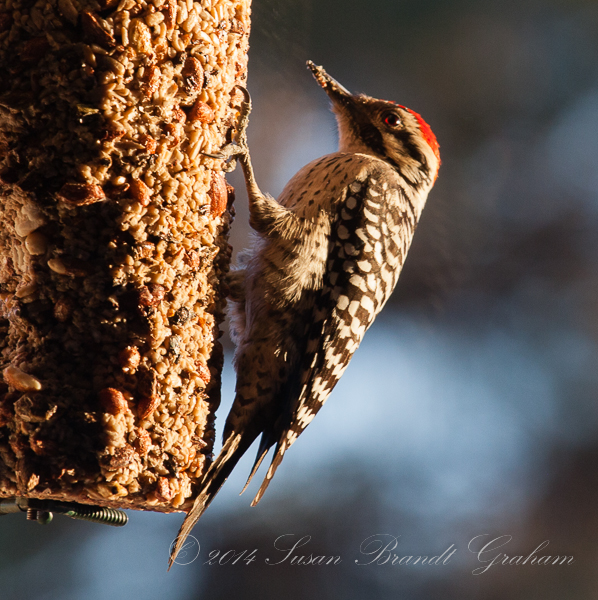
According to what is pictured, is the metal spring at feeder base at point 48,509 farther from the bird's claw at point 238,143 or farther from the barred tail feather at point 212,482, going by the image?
the bird's claw at point 238,143

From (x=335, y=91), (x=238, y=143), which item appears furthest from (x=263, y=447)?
(x=335, y=91)

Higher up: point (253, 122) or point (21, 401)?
point (253, 122)

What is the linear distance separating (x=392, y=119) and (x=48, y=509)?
1865 mm

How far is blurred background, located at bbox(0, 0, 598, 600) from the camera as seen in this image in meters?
3.71

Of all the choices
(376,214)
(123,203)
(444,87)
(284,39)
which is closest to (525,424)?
(444,87)

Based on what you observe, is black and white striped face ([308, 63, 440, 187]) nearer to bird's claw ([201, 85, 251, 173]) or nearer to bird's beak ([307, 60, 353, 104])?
bird's beak ([307, 60, 353, 104])

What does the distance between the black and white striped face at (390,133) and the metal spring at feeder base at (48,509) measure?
Result: 1658 millimetres

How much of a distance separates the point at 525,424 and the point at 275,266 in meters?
3.22

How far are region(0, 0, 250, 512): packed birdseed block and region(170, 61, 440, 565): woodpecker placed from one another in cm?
27

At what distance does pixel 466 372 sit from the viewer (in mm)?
4180

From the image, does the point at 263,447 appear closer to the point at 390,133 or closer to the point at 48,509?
the point at 48,509

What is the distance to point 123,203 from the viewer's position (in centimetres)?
143

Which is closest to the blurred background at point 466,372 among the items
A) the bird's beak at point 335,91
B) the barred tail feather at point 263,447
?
the bird's beak at point 335,91

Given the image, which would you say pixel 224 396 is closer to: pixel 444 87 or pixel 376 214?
pixel 376 214
